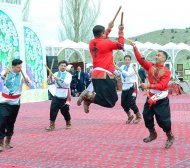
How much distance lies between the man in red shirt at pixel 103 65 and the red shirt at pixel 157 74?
2.44ft

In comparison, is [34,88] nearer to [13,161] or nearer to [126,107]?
[126,107]

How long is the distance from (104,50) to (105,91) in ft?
2.11

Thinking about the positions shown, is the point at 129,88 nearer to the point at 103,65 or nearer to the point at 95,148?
the point at 95,148

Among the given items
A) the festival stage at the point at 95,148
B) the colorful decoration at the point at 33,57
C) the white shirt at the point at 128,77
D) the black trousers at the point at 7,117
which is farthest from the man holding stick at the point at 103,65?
the colorful decoration at the point at 33,57

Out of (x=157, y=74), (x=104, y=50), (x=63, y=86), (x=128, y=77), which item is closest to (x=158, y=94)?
(x=157, y=74)

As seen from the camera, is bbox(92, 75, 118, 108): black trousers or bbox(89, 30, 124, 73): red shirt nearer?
bbox(89, 30, 124, 73): red shirt

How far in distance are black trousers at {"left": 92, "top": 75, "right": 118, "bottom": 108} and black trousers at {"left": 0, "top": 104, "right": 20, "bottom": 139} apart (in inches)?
80.9

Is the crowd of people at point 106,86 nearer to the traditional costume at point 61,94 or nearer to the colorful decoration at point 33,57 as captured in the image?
the traditional costume at point 61,94

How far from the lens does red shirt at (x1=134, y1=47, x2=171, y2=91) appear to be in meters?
7.98

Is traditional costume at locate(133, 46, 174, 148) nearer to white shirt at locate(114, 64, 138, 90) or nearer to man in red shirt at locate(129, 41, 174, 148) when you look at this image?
man in red shirt at locate(129, 41, 174, 148)

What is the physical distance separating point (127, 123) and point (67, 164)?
5750mm

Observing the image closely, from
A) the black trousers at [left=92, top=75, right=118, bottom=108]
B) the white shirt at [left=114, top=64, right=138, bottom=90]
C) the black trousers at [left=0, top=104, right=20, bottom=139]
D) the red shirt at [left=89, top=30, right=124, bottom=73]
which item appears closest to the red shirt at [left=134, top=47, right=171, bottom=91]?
the red shirt at [left=89, top=30, right=124, bottom=73]

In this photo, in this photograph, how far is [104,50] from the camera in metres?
7.26

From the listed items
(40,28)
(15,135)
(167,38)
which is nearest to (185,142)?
(15,135)
